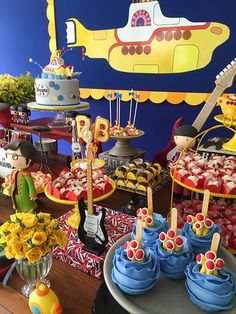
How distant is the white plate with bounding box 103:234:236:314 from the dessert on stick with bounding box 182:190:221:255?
0.10m

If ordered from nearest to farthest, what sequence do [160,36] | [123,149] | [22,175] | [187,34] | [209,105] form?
[22,175] < [209,105] < [123,149] < [187,34] < [160,36]

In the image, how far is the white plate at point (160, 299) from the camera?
1.95 feet

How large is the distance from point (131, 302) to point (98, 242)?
1.27ft

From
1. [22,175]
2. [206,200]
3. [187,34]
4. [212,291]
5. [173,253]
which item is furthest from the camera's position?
[187,34]

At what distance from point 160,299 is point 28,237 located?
38cm

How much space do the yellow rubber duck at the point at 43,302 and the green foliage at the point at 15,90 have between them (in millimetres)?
1569

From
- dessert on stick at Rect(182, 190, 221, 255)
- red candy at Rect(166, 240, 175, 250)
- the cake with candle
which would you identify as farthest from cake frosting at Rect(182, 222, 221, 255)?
the cake with candle

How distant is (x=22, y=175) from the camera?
1.24 metres

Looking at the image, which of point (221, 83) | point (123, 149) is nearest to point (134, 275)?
point (221, 83)

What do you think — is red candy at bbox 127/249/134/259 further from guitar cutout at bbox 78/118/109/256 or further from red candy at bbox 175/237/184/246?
guitar cutout at bbox 78/118/109/256

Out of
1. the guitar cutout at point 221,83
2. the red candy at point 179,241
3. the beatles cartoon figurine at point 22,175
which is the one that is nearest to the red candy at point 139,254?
the red candy at point 179,241

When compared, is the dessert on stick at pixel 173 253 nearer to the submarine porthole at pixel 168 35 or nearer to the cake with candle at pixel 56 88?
the cake with candle at pixel 56 88

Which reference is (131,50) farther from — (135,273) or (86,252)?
(135,273)

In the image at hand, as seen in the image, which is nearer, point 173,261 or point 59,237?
point 173,261
